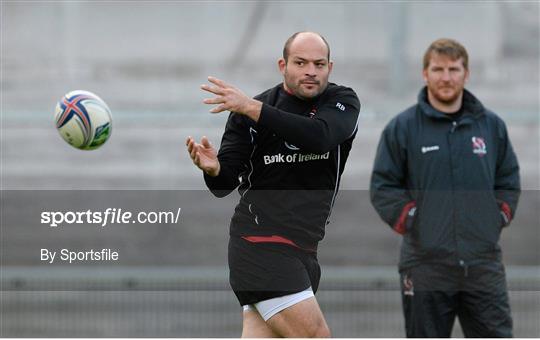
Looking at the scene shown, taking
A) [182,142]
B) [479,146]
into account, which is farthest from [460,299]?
[182,142]

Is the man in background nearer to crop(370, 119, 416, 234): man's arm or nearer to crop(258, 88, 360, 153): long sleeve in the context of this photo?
crop(370, 119, 416, 234): man's arm

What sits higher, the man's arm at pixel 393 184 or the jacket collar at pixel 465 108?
the jacket collar at pixel 465 108

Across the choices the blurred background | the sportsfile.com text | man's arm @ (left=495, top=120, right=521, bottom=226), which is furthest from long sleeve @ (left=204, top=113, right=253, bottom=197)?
the sportsfile.com text

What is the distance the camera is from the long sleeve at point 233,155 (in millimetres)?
4359

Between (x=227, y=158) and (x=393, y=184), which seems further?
(x=393, y=184)

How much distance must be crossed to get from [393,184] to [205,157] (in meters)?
1.32

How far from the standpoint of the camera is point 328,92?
4.50 metres

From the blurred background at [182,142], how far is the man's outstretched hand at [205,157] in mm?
3553

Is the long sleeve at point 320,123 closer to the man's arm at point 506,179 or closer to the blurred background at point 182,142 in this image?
the man's arm at point 506,179

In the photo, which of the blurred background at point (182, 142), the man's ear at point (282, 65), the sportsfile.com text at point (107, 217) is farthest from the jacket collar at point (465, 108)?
the sportsfile.com text at point (107, 217)

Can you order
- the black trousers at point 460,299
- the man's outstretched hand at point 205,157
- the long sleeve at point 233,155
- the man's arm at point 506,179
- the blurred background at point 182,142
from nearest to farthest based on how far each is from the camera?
the man's outstretched hand at point 205,157 < the long sleeve at point 233,155 < the black trousers at point 460,299 < the man's arm at point 506,179 < the blurred background at point 182,142

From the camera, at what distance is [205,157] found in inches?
168

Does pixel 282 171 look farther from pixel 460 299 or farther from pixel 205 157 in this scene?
pixel 460 299

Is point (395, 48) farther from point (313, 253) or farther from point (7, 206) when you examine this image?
point (313, 253)
